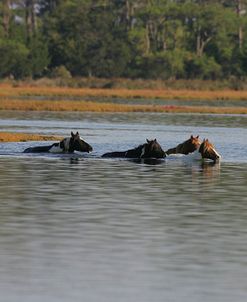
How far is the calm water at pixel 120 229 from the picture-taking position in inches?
571

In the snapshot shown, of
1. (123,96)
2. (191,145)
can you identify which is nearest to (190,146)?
(191,145)

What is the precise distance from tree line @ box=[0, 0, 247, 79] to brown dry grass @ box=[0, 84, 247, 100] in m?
14.4

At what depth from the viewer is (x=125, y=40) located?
440 ft

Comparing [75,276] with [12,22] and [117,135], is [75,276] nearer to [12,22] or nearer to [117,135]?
[117,135]

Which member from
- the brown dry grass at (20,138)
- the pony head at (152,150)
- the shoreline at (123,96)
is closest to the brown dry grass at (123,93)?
the shoreline at (123,96)

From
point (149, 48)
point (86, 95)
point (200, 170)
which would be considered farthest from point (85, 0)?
point (200, 170)

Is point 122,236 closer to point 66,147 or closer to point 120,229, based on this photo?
point 120,229

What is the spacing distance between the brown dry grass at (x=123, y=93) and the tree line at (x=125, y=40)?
14356 mm

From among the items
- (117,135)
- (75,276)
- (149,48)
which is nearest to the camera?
(75,276)

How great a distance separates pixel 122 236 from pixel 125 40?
382 ft

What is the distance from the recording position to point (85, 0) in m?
139

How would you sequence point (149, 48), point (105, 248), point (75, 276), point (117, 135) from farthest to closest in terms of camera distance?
1. point (149, 48)
2. point (117, 135)
3. point (105, 248)
4. point (75, 276)

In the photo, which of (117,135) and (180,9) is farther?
(180,9)

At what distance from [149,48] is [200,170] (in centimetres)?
10603
